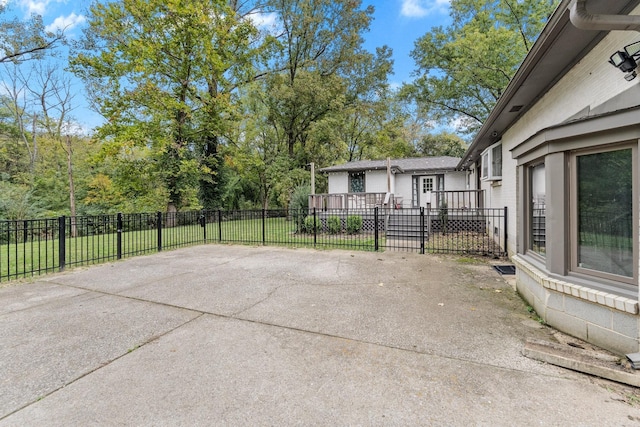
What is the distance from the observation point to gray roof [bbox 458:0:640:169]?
275cm

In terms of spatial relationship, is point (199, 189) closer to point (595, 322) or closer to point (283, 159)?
point (283, 159)

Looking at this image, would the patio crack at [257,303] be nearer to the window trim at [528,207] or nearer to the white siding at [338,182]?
the window trim at [528,207]

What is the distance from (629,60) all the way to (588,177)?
43.8 inches

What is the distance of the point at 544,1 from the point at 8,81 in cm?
3270

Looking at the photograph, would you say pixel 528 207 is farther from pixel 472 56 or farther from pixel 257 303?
pixel 472 56

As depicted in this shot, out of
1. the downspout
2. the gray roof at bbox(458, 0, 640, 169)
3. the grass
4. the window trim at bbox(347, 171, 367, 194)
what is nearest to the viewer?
the downspout

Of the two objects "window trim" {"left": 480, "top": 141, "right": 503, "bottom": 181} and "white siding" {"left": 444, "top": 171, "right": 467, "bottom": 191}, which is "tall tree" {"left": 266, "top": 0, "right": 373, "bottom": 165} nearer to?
"white siding" {"left": 444, "top": 171, "right": 467, "bottom": 191}

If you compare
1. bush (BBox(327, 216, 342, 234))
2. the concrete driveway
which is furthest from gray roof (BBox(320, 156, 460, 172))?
the concrete driveway

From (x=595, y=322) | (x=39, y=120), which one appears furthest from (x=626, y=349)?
(x=39, y=120)

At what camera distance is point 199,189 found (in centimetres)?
2059

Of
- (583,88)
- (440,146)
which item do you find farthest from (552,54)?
(440,146)

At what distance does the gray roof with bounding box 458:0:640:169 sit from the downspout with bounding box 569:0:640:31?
0.20 metres

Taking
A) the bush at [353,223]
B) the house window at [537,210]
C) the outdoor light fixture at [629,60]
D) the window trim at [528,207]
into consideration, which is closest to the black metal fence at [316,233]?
the bush at [353,223]

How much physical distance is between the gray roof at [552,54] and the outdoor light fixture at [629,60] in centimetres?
39
